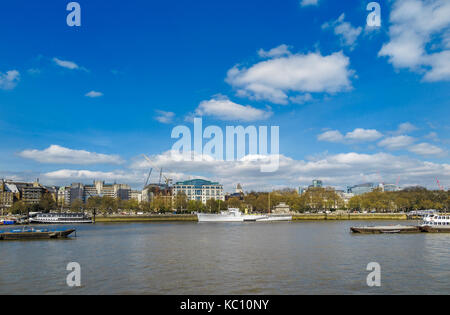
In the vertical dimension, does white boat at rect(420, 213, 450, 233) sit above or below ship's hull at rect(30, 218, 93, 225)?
above

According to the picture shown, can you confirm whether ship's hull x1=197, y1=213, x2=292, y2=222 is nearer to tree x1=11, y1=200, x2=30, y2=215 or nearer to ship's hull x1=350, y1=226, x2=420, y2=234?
ship's hull x1=350, y1=226, x2=420, y2=234

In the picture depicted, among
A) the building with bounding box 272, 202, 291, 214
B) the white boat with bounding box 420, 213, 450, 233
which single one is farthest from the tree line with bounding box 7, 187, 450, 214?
the white boat with bounding box 420, 213, 450, 233

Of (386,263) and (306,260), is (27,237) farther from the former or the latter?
(386,263)

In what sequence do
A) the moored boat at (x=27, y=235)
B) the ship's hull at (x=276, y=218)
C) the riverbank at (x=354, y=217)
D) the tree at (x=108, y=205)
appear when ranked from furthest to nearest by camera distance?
the tree at (x=108, y=205) < the riverbank at (x=354, y=217) < the ship's hull at (x=276, y=218) < the moored boat at (x=27, y=235)

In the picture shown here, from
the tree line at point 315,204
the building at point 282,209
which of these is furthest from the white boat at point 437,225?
the building at point 282,209

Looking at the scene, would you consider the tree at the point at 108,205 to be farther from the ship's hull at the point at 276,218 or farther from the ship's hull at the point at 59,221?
the ship's hull at the point at 276,218

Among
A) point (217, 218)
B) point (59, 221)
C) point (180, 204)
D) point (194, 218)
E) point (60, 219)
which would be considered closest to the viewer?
point (59, 221)

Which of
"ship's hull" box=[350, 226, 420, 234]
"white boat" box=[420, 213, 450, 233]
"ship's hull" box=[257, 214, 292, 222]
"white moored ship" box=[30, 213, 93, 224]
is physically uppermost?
"white boat" box=[420, 213, 450, 233]

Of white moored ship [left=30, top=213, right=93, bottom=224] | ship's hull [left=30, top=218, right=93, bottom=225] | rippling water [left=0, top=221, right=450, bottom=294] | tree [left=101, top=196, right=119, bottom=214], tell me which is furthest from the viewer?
tree [left=101, top=196, right=119, bottom=214]

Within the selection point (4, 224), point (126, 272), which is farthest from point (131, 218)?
point (126, 272)

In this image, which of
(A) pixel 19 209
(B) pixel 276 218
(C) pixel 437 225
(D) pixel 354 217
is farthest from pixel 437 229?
(A) pixel 19 209

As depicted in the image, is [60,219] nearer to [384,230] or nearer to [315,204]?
[384,230]

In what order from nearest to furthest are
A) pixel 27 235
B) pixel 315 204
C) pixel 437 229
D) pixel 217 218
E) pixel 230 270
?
pixel 230 270
pixel 27 235
pixel 437 229
pixel 217 218
pixel 315 204
